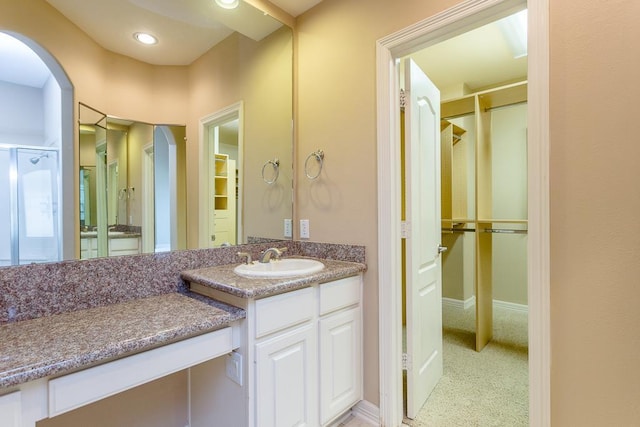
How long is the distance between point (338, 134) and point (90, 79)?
1.22 metres

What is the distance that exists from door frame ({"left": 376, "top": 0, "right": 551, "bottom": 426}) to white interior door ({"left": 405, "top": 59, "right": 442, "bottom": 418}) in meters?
0.08

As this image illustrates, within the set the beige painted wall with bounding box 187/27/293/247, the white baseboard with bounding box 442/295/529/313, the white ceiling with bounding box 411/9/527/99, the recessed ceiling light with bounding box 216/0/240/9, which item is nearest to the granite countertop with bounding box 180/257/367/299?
the beige painted wall with bounding box 187/27/293/247

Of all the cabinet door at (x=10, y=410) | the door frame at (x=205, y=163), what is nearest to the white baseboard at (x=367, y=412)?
the door frame at (x=205, y=163)

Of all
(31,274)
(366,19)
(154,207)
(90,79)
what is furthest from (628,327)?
(90,79)

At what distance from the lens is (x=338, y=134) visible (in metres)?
1.88

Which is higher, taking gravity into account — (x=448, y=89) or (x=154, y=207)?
(x=448, y=89)

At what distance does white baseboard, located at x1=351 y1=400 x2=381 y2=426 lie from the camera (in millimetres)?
1713

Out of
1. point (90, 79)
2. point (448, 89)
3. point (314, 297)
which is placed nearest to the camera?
point (90, 79)

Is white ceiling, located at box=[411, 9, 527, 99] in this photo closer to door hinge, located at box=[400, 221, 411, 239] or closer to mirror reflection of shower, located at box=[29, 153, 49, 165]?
door hinge, located at box=[400, 221, 411, 239]

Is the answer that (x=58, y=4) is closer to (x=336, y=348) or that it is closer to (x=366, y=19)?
(x=366, y=19)

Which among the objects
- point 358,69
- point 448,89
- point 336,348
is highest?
point 448,89

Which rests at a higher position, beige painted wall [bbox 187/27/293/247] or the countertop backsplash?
beige painted wall [bbox 187/27/293/247]

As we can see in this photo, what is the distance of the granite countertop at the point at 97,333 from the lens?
83cm

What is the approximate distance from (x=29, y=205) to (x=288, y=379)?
1222mm
